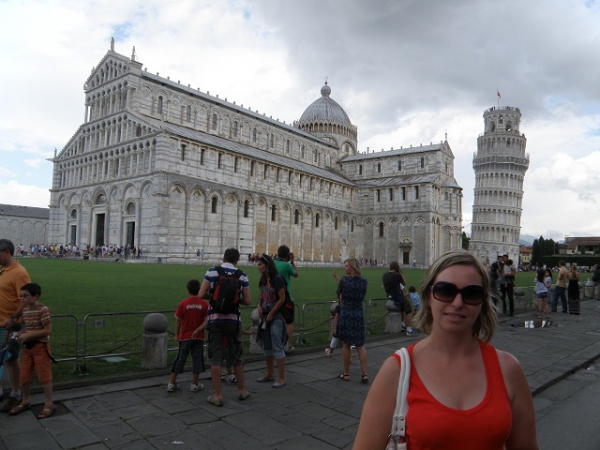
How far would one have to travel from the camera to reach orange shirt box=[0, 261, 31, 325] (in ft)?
18.0

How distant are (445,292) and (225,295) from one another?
4116 mm

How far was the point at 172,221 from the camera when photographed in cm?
3772

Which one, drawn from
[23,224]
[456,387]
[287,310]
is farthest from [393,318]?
[23,224]

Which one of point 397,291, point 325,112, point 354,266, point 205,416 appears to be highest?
point 325,112

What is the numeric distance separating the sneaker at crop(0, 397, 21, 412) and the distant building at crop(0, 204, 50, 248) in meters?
66.6

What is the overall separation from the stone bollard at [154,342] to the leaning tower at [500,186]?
81.8 meters

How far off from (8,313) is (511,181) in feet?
292

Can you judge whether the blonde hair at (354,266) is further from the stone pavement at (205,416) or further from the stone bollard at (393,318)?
the stone bollard at (393,318)

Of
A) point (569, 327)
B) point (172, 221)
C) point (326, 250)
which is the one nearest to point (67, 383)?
point (569, 327)

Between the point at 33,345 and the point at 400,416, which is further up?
the point at 400,416

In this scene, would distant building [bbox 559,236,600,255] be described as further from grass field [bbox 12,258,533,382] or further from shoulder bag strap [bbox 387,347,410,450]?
shoulder bag strap [bbox 387,347,410,450]

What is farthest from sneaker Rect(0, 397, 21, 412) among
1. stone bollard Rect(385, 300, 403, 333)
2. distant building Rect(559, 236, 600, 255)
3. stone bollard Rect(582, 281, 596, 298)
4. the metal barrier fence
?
distant building Rect(559, 236, 600, 255)

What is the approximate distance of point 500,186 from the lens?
82688 millimetres

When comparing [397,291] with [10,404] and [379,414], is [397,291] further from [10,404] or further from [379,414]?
[379,414]
